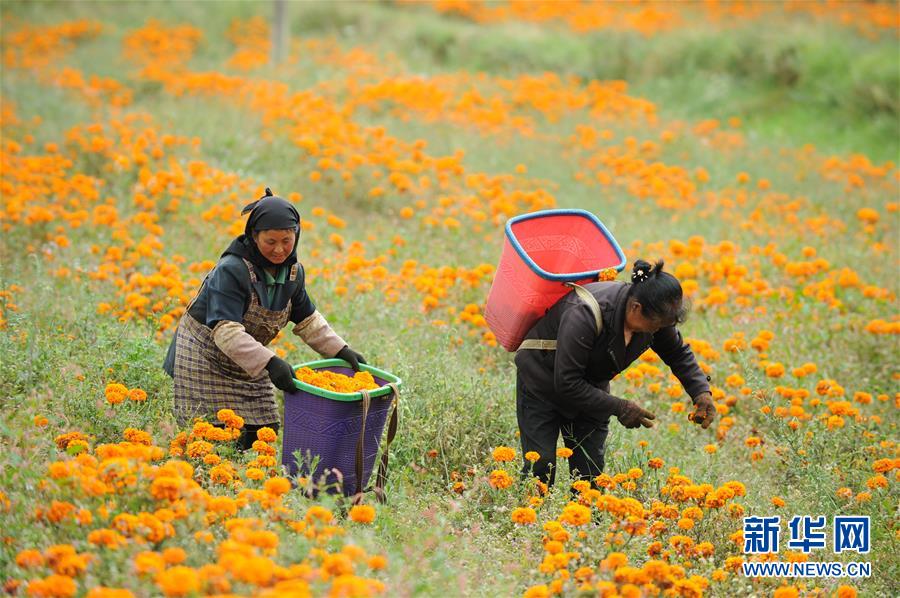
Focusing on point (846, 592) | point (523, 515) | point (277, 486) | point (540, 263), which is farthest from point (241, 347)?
point (846, 592)

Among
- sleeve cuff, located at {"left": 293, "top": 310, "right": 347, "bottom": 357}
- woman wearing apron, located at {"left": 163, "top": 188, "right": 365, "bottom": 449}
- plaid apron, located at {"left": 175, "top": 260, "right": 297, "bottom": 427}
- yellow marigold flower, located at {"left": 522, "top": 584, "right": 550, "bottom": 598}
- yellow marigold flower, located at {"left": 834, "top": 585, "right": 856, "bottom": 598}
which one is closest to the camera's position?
yellow marigold flower, located at {"left": 522, "top": 584, "right": 550, "bottom": 598}

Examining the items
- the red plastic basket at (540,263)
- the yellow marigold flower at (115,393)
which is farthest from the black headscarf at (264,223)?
the red plastic basket at (540,263)

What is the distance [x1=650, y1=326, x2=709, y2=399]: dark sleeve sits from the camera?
4.14m

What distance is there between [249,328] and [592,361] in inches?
60.6

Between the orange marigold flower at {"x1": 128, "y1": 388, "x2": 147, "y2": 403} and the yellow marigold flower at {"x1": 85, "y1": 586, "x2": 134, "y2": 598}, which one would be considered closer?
the yellow marigold flower at {"x1": 85, "y1": 586, "x2": 134, "y2": 598}

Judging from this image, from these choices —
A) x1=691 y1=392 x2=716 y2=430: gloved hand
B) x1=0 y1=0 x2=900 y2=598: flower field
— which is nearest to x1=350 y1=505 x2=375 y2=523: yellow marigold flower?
x1=0 y1=0 x2=900 y2=598: flower field

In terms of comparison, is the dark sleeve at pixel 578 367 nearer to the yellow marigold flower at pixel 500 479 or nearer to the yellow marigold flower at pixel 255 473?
the yellow marigold flower at pixel 500 479

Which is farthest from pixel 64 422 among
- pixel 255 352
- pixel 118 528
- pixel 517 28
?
pixel 517 28

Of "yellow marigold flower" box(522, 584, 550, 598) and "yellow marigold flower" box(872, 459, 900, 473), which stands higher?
"yellow marigold flower" box(522, 584, 550, 598)

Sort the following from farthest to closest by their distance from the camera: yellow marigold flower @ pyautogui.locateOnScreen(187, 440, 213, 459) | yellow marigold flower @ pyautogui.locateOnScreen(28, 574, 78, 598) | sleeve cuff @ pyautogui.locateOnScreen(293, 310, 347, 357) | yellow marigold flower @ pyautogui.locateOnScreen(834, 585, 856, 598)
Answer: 1. sleeve cuff @ pyautogui.locateOnScreen(293, 310, 347, 357)
2. yellow marigold flower @ pyautogui.locateOnScreen(187, 440, 213, 459)
3. yellow marigold flower @ pyautogui.locateOnScreen(834, 585, 856, 598)
4. yellow marigold flower @ pyautogui.locateOnScreen(28, 574, 78, 598)

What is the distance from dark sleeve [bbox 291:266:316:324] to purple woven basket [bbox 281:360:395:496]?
21.2 inches

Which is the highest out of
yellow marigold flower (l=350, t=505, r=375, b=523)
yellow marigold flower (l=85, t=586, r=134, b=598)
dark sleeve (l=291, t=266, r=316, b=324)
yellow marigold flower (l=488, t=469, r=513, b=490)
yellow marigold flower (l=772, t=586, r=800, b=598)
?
dark sleeve (l=291, t=266, r=316, b=324)

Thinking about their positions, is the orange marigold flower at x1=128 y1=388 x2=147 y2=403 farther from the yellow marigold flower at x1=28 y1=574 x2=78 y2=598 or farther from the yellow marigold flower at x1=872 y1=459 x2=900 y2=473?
the yellow marigold flower at x1=872 y1=459 x2=900 y2=473

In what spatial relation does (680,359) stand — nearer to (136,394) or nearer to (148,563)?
(136,394)
